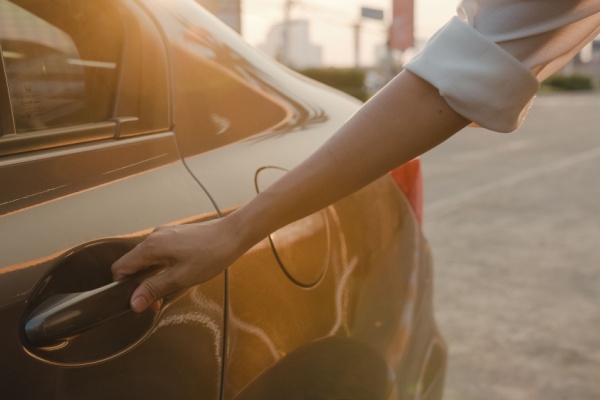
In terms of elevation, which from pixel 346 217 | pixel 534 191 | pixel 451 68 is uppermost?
pixel 451 68

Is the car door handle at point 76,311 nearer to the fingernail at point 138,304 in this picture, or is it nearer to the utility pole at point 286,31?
the fingernail at point 138,304

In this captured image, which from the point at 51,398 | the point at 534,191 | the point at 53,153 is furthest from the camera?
the point at 534,191

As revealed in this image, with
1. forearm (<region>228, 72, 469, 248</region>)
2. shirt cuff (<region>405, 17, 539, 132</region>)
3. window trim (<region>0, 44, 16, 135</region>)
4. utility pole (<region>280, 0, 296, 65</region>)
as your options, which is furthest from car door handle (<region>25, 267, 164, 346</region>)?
utility pole (<region>280, 0, 296, 65</region>)

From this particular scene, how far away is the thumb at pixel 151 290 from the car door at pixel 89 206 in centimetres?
3

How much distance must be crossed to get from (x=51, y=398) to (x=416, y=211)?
1218mm

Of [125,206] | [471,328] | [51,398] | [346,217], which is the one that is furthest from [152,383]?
[471,328]

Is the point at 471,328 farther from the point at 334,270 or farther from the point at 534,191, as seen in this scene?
the point at 534,191

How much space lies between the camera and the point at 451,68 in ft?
4.25

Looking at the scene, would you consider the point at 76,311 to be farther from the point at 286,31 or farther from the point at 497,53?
the point at 286,31

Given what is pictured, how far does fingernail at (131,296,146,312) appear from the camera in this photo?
1325mm

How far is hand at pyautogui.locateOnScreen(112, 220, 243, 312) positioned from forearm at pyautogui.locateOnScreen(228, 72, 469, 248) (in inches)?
1.5

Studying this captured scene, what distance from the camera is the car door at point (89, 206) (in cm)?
126

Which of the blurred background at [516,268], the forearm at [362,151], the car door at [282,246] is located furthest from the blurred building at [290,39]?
the forearm at [362,151]

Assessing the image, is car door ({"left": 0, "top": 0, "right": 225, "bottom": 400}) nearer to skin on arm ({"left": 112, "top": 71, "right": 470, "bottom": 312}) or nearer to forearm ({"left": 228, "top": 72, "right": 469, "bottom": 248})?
skin on arm ({"left": 112, "top": 71, "right": 470, "bottom": 312})
